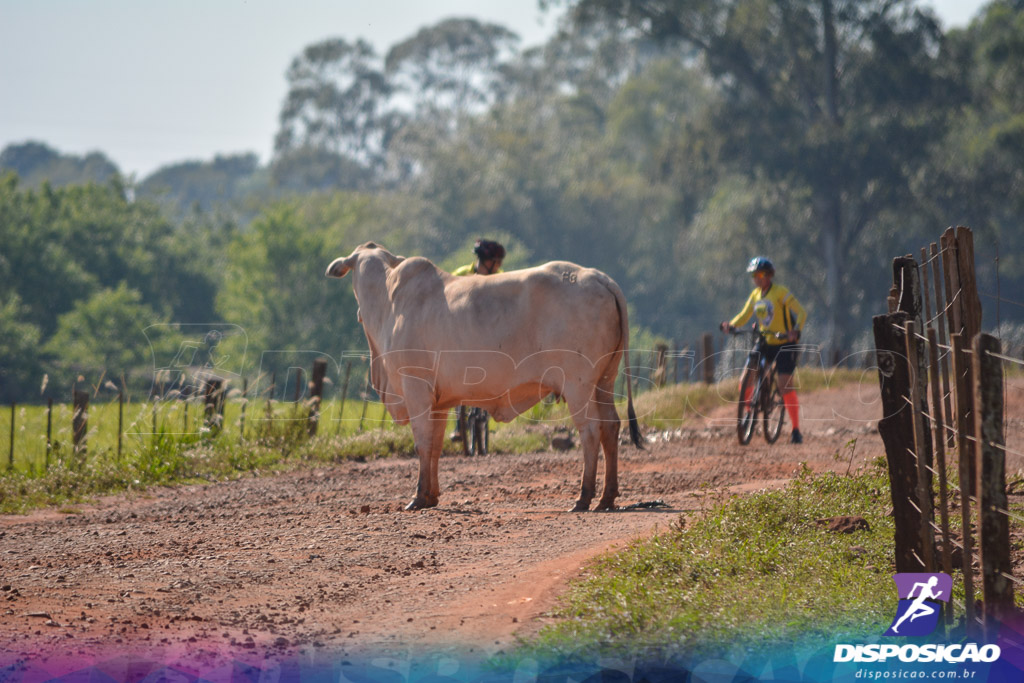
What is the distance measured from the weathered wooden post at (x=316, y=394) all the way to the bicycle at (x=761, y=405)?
4.68 metres

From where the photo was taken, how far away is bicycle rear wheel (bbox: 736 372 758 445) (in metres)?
12.2

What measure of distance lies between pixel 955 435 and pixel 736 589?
1.26 metres

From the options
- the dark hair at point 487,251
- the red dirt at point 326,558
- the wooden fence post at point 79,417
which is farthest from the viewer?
the wooden fence post at point 79,417

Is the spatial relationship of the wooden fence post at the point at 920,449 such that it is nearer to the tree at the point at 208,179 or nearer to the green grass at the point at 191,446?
the green grass at the point at 191,446

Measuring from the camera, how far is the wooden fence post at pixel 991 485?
4.03 meters

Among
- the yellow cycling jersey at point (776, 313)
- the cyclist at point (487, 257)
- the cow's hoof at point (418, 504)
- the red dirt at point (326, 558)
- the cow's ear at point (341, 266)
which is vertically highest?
the cyclist at point (487, 257)

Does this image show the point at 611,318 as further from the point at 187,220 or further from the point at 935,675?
the point at 187,220

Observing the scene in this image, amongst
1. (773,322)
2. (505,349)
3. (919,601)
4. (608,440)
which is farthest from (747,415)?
(919,601)

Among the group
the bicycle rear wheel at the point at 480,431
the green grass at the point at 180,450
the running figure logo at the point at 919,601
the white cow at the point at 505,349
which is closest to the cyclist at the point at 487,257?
the white cow at the point at 505,349

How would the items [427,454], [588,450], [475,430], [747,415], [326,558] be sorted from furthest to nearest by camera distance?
[747,415] → [475,430] → [427,454] → [588,450] → [326,558]

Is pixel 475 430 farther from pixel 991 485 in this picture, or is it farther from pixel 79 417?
pixel 991 485

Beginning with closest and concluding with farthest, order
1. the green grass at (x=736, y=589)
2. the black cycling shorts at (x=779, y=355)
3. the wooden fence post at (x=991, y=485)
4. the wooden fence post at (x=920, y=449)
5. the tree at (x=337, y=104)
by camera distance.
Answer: the wooden fence post at (x=991, y=485) < the green grass at (x=736, y=589) < the wooden fence post at (x=920, y=449) < the black cycling shorts at (x=779, y=355) < the tree at (x=337, y=104)

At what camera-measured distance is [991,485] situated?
412 centimetres

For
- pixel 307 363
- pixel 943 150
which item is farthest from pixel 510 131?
pixel 943 150
